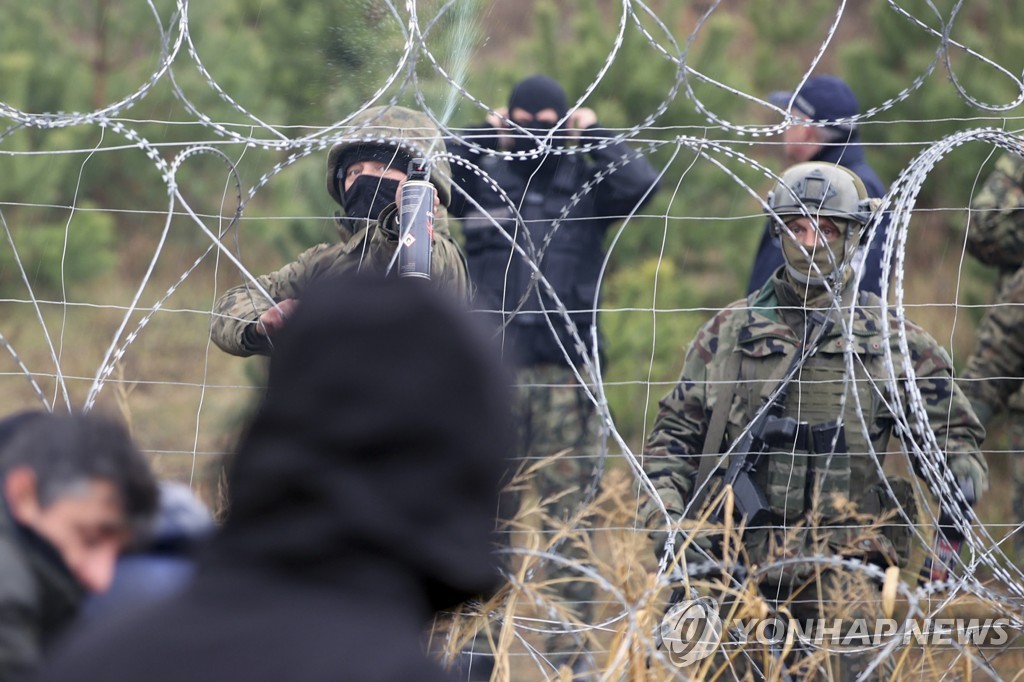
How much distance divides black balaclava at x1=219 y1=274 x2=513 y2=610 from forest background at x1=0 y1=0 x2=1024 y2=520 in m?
4.62

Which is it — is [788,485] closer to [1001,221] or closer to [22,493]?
[1001,221]

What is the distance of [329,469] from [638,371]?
5.71 metres

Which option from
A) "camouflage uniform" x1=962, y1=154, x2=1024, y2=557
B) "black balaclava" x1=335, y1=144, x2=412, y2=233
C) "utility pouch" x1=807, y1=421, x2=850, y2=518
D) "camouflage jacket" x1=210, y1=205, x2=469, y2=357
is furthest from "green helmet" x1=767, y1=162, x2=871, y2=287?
"camouflage uniform" x1=962, y1=154, x2=1024, y2=557

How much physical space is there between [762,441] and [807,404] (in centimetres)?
17

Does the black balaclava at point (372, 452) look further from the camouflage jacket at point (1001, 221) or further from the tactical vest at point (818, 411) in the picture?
the camouflage jacket at point (1001, 221)

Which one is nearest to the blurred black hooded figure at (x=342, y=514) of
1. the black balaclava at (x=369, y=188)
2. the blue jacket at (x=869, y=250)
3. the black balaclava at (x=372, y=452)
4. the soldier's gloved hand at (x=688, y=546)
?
the black balaclava at (x=372, y=452)

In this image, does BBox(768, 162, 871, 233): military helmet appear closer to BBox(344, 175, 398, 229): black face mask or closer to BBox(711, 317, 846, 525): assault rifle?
BBox(711, 317, 846, 525): assault rifle

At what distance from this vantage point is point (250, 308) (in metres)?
3.67

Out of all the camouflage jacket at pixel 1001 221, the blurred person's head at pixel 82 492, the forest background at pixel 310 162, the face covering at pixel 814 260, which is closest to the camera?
the blurred person's head at pixel 82 492

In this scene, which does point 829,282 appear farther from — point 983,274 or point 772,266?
point 983,274

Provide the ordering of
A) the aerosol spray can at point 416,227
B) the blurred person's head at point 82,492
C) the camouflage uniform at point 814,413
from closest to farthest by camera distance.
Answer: the blurred person's head at point 82,492
the aerosol spray can at point 416,227
the camouflage uniform at point 814,413

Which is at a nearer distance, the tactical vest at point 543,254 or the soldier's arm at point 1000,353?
the tactical vest at point 543,254

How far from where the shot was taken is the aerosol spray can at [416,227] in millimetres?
3211

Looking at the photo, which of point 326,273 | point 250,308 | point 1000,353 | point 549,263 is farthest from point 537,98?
point 1000,353
